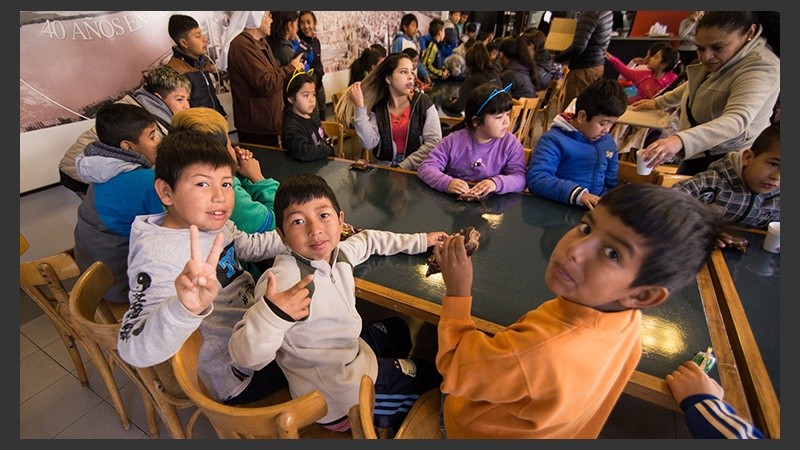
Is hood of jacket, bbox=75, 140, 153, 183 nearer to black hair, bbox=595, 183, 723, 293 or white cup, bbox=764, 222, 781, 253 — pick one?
black hair, bbox=595, 183, 723, 293

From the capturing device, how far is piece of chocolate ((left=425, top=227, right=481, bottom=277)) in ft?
4.15

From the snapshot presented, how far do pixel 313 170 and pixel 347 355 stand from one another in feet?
4.07

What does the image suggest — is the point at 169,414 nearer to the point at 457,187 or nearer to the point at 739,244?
the point at 457,187

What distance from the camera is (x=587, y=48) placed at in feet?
13.4

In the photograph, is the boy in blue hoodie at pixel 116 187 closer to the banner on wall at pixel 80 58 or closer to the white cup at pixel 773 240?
the white cup at pixel 773 240

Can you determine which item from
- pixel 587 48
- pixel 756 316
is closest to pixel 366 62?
pixel 587 48

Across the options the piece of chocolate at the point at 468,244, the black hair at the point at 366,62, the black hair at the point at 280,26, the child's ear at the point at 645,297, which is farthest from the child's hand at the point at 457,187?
the black hair at the point at 280,26

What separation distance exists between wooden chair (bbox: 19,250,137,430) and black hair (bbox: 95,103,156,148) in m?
0.49

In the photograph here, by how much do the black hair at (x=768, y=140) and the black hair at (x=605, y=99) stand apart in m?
0.50

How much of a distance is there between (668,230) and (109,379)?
191 centimetres

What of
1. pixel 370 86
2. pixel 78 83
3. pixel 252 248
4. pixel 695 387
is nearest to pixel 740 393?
pixel 695 387

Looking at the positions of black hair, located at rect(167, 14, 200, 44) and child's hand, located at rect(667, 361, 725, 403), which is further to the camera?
black hair, located at rect(167, 14, 200, 44)

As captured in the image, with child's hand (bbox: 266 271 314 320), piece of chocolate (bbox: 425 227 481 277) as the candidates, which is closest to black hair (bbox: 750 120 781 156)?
piece of chocolate (bbox: 425 227 481 277)

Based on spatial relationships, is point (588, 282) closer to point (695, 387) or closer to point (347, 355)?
point (695, 387)
